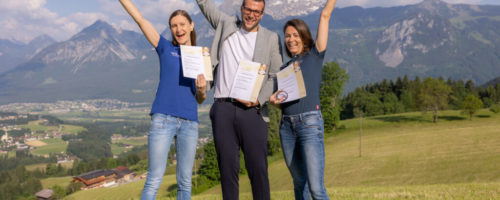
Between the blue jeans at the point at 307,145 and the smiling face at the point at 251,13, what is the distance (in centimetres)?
138

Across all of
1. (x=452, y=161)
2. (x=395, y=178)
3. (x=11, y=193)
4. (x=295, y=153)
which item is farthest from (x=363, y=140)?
(x=11, y=193)

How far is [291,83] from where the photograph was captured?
15.9 ft

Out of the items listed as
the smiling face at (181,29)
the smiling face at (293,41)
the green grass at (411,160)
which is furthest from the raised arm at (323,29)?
the green grass at (411,160)

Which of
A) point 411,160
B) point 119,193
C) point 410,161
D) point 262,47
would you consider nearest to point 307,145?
point 262,47

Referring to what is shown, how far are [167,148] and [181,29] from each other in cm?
176

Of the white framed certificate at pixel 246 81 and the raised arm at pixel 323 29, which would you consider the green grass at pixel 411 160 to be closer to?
the raised arm at pixel 323 29

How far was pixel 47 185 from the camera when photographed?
10519 cm

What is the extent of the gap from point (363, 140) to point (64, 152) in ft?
574

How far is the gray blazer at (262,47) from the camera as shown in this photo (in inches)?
192

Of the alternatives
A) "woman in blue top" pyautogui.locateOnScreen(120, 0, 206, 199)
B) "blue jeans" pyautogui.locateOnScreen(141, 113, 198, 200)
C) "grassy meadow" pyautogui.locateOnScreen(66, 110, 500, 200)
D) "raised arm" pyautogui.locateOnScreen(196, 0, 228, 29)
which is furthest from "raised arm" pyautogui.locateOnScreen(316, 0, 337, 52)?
"grassy meadow" pyautogui.locateOnScreen(66, 110, 500, 200)

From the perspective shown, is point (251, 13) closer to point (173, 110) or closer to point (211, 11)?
point (211, 11)

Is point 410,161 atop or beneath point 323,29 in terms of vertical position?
beneath

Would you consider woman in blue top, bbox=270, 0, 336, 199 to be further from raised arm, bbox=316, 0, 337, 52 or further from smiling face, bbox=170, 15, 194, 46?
smiling face, bbox=170, 15, 194, 46

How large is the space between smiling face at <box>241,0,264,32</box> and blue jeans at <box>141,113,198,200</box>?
63.8 inches
